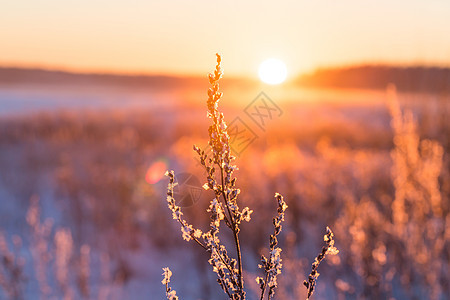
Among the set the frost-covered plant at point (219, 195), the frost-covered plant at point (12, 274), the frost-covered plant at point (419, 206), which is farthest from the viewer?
the frost-covered plant at point (419, 206)

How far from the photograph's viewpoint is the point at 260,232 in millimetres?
5258

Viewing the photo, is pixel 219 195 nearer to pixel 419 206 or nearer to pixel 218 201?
pixel 218 201

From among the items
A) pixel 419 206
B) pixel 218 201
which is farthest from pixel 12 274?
pixel 419 206

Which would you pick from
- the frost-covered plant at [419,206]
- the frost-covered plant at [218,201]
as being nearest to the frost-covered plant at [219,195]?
the frost-covered plant at [218,201]

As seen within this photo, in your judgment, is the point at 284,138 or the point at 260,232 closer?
the point at 260,232

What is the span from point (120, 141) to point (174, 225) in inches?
185

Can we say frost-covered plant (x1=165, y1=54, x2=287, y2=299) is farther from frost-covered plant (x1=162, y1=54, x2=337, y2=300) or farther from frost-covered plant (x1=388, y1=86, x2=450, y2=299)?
frost-covered plant (x1=388, y1=86, x2=450, y2=299)

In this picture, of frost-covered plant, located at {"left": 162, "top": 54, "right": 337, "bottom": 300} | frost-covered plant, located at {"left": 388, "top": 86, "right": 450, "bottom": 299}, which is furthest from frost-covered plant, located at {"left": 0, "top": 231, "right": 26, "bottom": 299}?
frost-covered plant, located at {"left": 388, "top": 86, "right": 450, "bottom": 299}

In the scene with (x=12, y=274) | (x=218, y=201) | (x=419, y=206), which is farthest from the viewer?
(x=419, y=206)

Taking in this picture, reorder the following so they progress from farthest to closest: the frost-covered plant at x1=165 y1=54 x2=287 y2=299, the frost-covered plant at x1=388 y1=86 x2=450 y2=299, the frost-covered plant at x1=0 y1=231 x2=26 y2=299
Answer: the frost-covered plant at x1=388 y1=86 x2=450 y2=299 → the frost-covered plant at x1=0 y1=231 x2=26 y2=299 → the frost-covered plant at x1=165 y1=54 x2=287 y2=299

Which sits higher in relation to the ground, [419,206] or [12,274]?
[419,206]

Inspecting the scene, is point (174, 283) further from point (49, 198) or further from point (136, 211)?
point (49, 198)

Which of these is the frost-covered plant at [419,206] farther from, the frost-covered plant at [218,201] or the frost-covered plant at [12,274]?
the frost-covered plant at [12,274]

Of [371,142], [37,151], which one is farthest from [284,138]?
[37,151]
